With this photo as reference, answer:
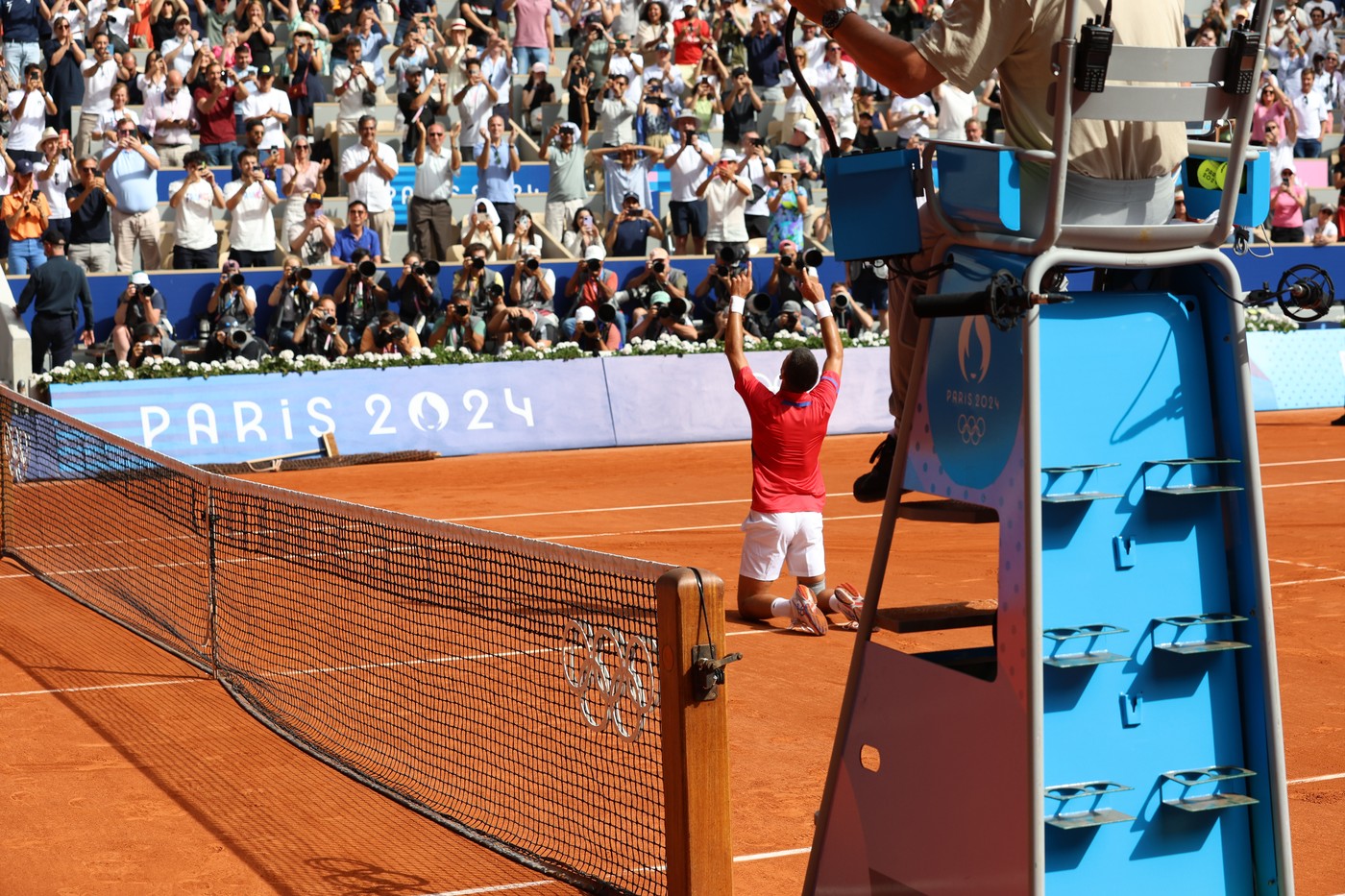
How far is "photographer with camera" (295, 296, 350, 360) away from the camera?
2120 centimetres

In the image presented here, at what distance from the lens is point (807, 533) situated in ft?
35.1

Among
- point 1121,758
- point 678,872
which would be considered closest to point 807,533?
point 678,872

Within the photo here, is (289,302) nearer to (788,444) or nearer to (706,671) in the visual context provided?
(788,444)

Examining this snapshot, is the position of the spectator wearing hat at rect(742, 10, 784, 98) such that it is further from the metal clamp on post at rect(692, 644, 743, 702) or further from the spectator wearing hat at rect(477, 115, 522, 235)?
the metal clamp on post at rect(692, 644, 743, 702)

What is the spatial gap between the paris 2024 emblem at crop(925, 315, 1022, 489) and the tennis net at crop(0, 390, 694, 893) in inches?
53.0

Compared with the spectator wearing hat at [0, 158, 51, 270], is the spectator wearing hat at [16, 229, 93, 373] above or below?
below

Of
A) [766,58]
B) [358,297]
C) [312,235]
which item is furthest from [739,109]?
[358,297]

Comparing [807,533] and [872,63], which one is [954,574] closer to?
[807,533]

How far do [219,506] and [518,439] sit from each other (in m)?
11.3

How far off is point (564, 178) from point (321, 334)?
227 inches

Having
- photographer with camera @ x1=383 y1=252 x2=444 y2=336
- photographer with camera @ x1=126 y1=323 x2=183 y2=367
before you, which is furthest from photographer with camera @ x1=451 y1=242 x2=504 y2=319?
photographer with camera @ x1=126 y1=323 x2=183 y2=367

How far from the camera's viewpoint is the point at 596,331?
2225 centimetres

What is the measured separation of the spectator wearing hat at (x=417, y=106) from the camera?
2547cm

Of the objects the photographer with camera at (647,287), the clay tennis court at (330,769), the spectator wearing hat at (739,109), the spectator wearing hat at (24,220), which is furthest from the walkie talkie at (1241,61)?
the spectator wearing hat at (739,109)
